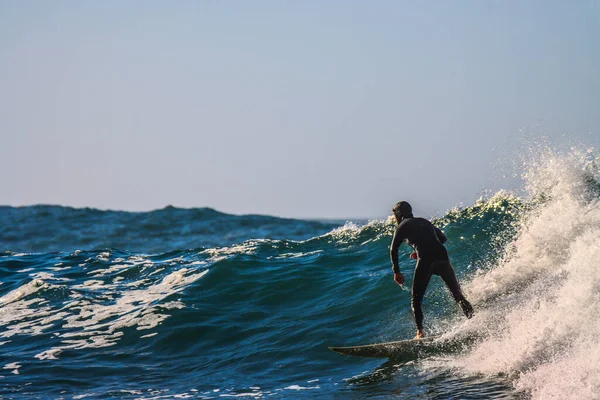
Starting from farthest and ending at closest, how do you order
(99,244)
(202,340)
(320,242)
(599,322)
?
(99,244)
(320,242)
(202,340)
(599,322)

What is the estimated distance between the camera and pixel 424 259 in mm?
12305

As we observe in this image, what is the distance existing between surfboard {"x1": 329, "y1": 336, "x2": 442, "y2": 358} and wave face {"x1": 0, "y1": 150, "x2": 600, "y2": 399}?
199mm

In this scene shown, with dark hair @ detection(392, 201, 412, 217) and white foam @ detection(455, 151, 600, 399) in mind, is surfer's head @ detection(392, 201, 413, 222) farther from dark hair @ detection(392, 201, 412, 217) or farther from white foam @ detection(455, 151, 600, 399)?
white foam @ detection(455, 151, 600, 399)

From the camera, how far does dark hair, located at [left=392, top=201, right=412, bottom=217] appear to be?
1263 centimetres

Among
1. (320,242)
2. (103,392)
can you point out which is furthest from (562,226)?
(320,242)

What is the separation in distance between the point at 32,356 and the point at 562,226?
10.0 meters

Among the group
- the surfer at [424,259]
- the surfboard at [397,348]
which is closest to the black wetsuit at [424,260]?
the surfer at [424,259]

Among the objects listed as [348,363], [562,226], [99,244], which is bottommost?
[348,363]

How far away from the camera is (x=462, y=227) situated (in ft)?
66.9

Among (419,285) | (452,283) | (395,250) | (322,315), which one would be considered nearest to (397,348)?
(419,285)

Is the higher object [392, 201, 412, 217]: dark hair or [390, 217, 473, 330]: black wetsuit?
[392, 201, 412, 217]: dark hair

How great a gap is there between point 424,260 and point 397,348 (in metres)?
1.49

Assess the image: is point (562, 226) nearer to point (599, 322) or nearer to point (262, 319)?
point (599, 322)

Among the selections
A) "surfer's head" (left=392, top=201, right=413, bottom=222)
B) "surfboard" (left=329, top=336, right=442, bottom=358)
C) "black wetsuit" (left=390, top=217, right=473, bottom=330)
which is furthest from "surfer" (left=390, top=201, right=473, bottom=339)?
"surfboard" (left=329, top=336, right=442, bottom=358)
